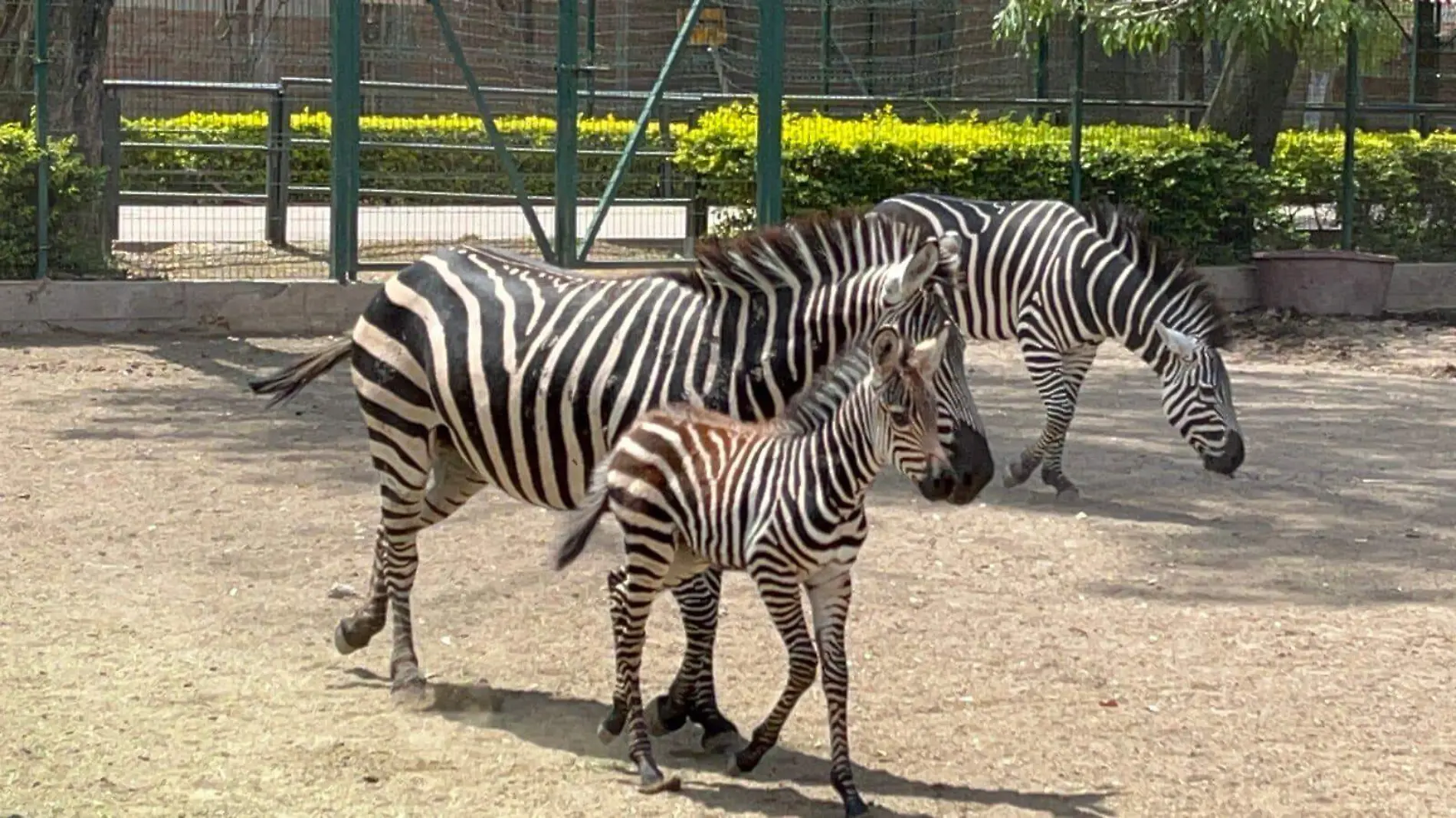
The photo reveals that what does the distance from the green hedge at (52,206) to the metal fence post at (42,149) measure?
0.04 metres

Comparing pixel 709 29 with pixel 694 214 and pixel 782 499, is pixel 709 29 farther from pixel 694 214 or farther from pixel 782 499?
pixel 782 499

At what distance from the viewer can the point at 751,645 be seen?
6715 millimetres

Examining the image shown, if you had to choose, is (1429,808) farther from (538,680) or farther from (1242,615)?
(538,680)

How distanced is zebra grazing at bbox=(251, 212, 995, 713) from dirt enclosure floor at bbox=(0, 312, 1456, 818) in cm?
50

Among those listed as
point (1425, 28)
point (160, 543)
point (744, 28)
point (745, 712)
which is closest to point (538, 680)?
point (745, 712)

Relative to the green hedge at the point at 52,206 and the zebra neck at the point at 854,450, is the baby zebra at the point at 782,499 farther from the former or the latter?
the green hedge at the point at 52,206

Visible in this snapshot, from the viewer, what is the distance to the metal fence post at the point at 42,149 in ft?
44.5

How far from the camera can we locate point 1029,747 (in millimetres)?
5656

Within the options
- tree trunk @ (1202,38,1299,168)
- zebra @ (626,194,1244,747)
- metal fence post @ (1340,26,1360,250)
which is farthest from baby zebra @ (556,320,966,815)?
metal fence post @ (1340,26,1360,250)

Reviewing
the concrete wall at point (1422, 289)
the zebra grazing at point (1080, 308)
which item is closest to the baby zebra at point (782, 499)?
the zebra grazing at point (1080, 308)

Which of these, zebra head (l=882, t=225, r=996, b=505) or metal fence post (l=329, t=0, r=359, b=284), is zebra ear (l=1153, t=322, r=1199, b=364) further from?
metal fence post (l=329, t=0, r=359, b=284)

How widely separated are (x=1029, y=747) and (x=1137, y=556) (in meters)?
2.79

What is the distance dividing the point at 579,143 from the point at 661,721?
11043 millimetres

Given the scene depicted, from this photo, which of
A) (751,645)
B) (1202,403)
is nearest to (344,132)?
(1202,403)
